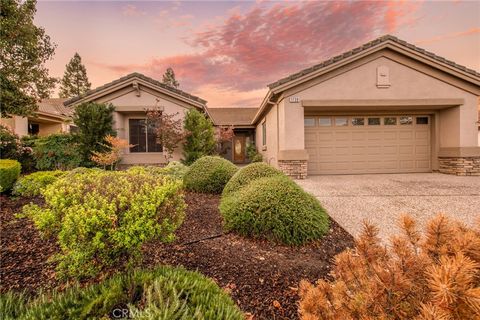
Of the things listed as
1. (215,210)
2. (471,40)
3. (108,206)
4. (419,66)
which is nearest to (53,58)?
(215,210)

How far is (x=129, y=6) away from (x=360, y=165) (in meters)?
11.7

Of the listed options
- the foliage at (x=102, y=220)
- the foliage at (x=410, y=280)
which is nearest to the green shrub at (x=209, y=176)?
the foliage at (x=102, y=220)

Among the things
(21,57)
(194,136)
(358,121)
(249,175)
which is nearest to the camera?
(249,175)

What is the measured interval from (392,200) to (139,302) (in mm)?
6353

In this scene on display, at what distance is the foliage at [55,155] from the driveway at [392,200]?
10535 millimetres

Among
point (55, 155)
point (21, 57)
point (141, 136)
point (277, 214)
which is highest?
point (21, 57)

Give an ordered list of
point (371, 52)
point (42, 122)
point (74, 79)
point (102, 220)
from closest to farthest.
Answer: point (102, 220)
point (371, 52)
point (42, 122)
point (74, 79)

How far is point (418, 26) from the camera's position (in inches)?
397

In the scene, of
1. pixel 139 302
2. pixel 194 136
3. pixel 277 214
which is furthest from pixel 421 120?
pixel 139 302

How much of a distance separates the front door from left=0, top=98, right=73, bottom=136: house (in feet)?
39.3

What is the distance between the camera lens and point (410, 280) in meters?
1.01

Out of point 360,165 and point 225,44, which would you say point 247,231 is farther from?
point 225,44

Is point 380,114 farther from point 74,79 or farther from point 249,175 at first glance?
point 74,79

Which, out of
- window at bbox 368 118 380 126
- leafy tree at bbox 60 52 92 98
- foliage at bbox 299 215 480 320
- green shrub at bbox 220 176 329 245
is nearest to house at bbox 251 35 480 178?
window at bbox 368 118 380 126
